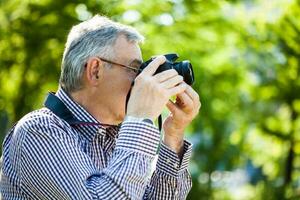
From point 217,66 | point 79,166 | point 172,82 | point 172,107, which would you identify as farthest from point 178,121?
point 217,66

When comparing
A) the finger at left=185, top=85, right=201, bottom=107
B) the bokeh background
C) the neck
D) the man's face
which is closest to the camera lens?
the finger at left=185, top=85, right=201, bottom=107

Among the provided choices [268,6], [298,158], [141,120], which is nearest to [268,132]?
[298,158]

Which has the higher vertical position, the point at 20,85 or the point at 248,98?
the point at 20,85

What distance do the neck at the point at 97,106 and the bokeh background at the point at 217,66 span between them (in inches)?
200

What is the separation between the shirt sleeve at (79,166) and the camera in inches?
92.7

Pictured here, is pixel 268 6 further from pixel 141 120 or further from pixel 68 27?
pixel 141 120

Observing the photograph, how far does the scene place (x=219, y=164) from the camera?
45.8 ft

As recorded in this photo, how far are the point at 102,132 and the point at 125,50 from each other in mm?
327

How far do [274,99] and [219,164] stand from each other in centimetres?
239

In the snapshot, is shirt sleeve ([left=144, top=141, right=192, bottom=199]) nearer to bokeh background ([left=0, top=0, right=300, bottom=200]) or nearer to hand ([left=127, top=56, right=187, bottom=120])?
hand ([left=127, top=56, right=187, bottom=120])

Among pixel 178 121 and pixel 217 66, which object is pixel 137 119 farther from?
pixel 217 66

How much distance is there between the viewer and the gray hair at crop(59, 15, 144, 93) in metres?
2.71

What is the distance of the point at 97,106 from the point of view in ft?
8.81

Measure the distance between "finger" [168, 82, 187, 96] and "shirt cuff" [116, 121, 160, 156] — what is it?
6.7 inches
